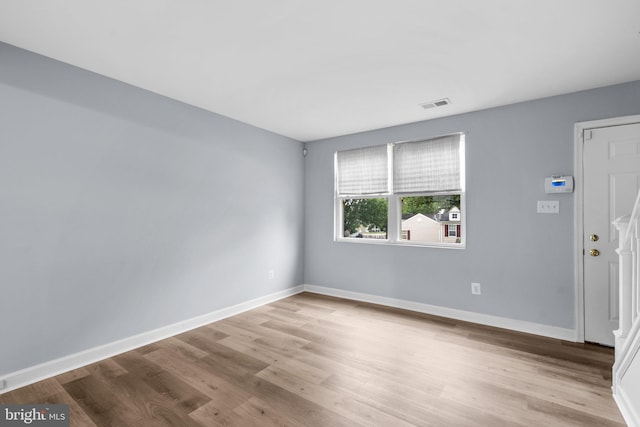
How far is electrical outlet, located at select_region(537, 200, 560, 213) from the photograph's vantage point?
129 inches

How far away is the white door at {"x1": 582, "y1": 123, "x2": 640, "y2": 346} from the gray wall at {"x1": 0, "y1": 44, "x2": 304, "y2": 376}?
3953 mm

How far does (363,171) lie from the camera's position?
477 cm

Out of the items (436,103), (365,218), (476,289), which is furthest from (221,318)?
(436,103)

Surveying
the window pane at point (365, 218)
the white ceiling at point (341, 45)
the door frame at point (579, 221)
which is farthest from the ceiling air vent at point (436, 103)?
the window pane at point (365, 218)

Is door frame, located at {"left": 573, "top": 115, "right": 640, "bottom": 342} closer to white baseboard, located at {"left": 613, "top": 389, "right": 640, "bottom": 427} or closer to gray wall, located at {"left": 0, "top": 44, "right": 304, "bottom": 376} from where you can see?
white baseboard, located at {"left": 613, "top": 389, "right": 640, "bottom": 427}

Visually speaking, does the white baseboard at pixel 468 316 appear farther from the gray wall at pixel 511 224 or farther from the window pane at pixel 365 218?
the window pane at pixel 365 218

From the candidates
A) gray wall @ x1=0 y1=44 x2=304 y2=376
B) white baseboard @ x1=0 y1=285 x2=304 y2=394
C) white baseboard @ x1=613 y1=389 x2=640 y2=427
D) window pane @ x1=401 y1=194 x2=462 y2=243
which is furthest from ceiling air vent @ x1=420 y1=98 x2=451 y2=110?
white baseboard @ x1=0 y1=285 x2=304 y2=394

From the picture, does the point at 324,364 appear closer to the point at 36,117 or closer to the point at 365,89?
the point at 365,89

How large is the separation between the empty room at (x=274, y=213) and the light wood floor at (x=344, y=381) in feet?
0.07

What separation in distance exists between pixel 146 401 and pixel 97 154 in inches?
85.1

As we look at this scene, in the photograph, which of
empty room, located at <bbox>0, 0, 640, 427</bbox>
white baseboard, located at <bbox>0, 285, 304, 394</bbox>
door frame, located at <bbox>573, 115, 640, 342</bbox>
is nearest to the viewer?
empty room, located at <bbox>0, 0, 640, 427</bbox>

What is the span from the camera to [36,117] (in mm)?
2459

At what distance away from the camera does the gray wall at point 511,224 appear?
3221 millimetres

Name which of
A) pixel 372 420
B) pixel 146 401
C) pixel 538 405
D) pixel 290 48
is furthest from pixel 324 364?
pixel 290 48
